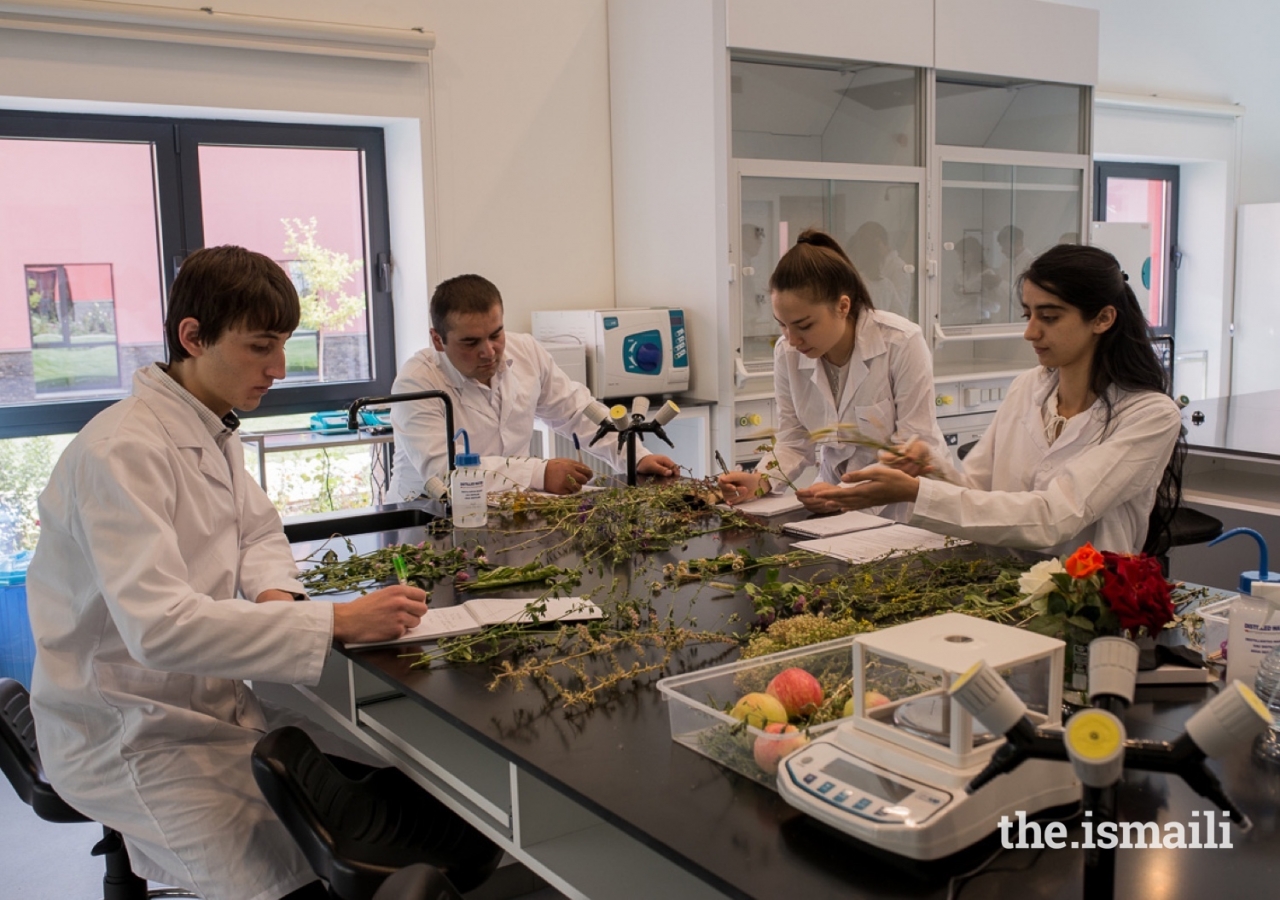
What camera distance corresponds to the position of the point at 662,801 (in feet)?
3.99

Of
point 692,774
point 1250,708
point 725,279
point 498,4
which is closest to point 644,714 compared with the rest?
point 692,774

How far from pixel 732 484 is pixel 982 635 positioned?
5.32 ft

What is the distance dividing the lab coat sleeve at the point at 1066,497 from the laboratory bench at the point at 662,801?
1.67ft

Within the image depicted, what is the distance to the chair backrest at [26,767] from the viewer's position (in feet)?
6.26

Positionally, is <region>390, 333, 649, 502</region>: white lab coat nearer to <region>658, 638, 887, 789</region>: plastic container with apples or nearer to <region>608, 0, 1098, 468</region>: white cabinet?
<region>608, 0, 1098, 468</region>: white cabinet

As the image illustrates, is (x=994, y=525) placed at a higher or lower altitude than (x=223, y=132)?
lower

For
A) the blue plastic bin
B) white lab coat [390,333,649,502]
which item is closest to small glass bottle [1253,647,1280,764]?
white lab coat [390,333,649,502]

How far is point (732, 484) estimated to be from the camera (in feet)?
9.29

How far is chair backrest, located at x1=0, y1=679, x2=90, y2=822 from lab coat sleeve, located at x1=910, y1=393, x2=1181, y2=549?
1.65 metres

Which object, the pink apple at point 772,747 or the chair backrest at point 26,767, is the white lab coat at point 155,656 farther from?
the pink apple at point 772,747

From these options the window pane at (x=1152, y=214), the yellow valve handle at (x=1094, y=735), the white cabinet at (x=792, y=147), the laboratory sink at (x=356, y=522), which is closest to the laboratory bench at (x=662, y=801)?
the yellow valve handle at (x=1094, y=735)

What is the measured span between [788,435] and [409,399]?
1099mm

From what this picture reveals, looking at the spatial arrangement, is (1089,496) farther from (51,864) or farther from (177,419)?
(51,864)

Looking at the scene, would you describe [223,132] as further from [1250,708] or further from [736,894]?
[1250,708]
